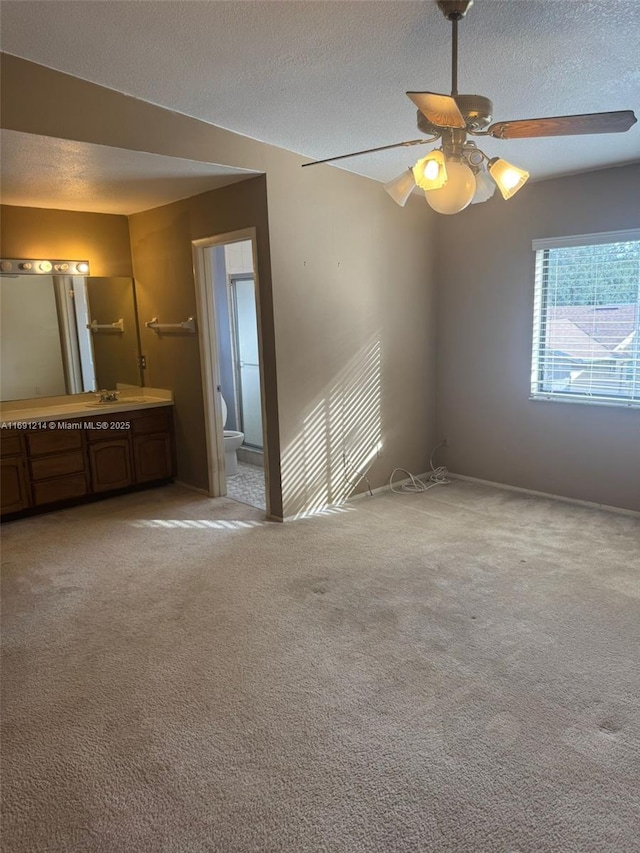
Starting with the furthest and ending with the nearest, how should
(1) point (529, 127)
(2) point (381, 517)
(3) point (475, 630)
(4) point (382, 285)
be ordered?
(4) point (382, 285) < (2) point (381, 517) < (3) point (475, 630) < (1) point (529, 127)

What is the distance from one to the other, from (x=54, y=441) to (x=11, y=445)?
297 mm

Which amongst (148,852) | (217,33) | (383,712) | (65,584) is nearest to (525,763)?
(383,712)

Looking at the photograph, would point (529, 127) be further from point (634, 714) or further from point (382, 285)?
point (382, 285)

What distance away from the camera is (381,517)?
4.21m

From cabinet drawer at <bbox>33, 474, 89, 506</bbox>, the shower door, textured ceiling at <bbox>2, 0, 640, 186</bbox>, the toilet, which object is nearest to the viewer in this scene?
textured ceiling at <bbox>2, 0, 640, 186</bbox>

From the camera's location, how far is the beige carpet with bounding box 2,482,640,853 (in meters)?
1.71

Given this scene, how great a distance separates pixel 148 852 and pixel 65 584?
75.6 inches

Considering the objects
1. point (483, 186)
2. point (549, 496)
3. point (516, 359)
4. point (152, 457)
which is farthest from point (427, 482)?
point (483, 186)

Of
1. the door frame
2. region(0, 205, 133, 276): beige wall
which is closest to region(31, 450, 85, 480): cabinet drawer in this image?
region(0, 205, 133, 276): beige wall

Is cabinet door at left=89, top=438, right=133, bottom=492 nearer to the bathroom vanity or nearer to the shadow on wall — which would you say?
the bathroom vanity

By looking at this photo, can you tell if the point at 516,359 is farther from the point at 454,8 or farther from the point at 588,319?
the point at 454,8

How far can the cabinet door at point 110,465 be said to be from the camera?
4535 mm

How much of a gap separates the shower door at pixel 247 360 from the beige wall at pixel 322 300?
105cm

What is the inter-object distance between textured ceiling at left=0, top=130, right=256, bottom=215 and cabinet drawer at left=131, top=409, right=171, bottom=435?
168cm
